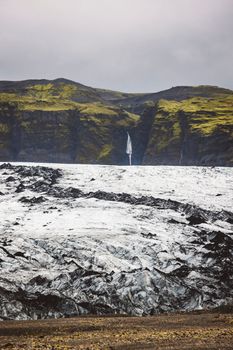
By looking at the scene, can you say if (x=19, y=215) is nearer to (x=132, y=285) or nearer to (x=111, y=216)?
(x=111, y=216)

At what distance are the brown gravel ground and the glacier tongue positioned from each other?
4857 millimetres

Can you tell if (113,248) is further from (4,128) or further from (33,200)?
(4,128)

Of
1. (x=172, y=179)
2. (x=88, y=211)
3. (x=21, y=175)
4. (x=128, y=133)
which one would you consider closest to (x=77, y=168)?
(x=21, y=175)

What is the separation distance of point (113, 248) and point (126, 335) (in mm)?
12973

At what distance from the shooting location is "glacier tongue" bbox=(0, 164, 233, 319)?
23219mm

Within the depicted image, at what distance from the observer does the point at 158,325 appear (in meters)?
17.0

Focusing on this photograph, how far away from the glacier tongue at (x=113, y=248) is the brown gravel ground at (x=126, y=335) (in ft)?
15.9

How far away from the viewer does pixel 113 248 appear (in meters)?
27.7

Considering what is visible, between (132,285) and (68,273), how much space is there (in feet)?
11.1

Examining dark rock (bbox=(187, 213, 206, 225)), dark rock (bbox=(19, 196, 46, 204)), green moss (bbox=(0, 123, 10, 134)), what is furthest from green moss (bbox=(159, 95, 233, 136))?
dark rock (bbox=(187, 213, 206, 225))

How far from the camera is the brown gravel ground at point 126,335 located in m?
13.2

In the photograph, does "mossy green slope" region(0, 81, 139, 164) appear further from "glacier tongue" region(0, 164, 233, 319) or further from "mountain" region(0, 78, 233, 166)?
"glacier tongue" region(0, 164, 233, 319)

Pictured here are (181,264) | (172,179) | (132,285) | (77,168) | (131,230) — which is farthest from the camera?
(77,168)

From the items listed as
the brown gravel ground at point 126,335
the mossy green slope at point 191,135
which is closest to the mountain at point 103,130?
the mossy green slope at point 191,135
